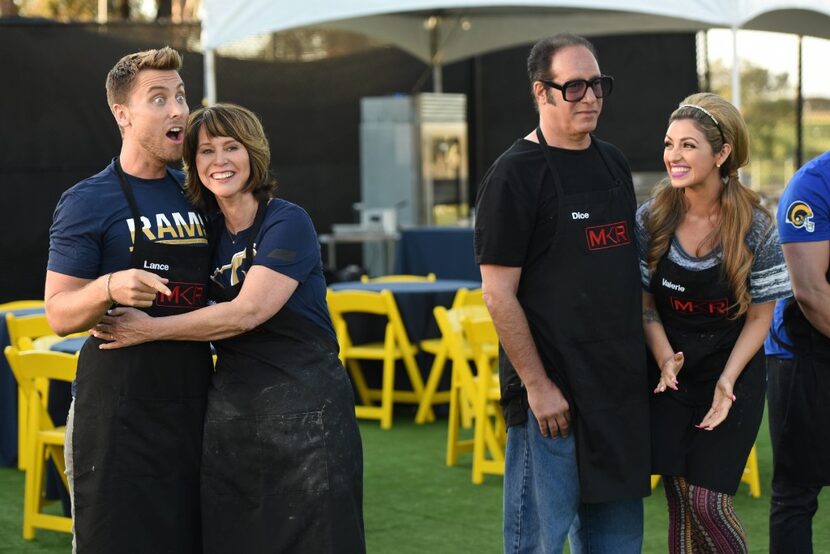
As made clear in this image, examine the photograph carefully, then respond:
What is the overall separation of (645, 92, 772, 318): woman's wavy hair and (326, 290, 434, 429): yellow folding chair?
3.80 meters

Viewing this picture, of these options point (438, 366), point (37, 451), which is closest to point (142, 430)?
point (37, 451)

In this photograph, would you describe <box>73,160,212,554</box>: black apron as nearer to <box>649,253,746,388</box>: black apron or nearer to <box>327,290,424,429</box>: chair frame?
<box>649,253,746,388</box>: black apron

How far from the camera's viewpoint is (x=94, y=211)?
2926mm

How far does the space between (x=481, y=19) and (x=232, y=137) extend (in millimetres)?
8842

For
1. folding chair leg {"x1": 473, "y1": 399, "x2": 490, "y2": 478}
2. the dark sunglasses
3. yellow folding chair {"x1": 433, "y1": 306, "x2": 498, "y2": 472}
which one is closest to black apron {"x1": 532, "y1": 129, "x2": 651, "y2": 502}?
the dark sunglasses

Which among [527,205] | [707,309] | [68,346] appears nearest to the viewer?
[527,205]

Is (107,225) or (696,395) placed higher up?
(107,225)

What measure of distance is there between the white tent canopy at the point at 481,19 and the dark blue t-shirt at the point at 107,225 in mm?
5020

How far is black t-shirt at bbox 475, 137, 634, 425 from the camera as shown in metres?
3.05

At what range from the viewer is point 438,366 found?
23.2ft

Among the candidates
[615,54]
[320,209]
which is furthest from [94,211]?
[615,54]

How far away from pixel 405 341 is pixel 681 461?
4.05 meters

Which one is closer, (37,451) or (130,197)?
(130,197)

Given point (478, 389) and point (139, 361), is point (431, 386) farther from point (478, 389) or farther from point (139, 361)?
point (139, 361)
